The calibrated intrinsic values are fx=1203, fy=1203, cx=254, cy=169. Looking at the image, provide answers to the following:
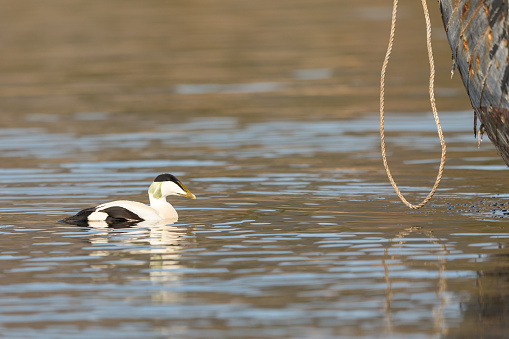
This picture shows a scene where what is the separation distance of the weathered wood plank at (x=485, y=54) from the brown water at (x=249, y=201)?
3.32 feet

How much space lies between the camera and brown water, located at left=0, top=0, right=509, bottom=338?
7.56m

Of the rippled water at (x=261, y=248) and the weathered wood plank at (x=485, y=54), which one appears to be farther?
the weathered wood plank at (x=485, y=54)

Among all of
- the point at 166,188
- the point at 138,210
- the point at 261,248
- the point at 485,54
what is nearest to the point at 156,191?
the point at 166,188

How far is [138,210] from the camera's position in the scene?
36.5ft

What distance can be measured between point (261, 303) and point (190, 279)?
95cm

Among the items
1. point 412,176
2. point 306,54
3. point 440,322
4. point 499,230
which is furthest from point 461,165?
point 306,54

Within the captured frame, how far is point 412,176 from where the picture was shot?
1388 cm

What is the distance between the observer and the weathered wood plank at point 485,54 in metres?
9.45

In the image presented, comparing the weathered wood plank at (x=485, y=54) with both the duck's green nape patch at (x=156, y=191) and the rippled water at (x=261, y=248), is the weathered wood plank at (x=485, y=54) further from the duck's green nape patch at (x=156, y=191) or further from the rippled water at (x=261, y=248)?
the duck's green nape patch at (x=156, y=191)

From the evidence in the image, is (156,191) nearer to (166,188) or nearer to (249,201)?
(166,188)

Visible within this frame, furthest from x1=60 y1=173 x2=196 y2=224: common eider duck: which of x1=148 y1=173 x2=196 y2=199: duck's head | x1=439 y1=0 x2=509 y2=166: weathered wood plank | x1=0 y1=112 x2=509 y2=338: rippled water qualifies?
x1=439 y1=0 x2=509 y2=166: weathered wood plank

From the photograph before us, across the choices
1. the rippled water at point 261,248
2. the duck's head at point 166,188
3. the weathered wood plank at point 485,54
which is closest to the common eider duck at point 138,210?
the duck's head at point 166,188

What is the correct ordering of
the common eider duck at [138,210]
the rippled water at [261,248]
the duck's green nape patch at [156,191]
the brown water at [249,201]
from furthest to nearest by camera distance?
the duck's green nape patch at [156,191], the common eider duck at [138,210], the brown water at [249,201], the rippled water at [261,248]

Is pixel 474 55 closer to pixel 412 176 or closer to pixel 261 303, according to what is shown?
pixel 261 303
